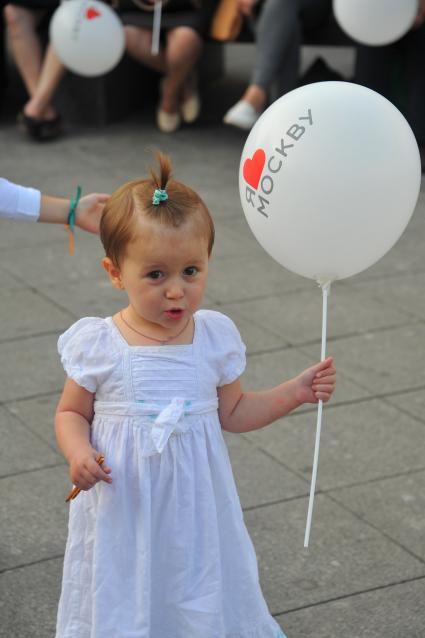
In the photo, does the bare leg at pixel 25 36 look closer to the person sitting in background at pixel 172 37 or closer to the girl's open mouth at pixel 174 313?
the person sitting in background at pixel 172 37

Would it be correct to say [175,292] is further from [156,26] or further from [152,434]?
[156,26]

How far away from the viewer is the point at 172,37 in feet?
28.3

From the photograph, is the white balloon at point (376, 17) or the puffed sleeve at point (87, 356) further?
the white balloon at point (376, 17)

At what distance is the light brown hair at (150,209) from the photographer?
2748 millimetres

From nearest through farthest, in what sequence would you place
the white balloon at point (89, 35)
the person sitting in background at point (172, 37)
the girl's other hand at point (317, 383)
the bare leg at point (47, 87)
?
the girl's other hand at point (317, 383)
the white balloon at point (89, 35)
the person sitting in background at point (172, 37)
the bare leg at point (47, 87)

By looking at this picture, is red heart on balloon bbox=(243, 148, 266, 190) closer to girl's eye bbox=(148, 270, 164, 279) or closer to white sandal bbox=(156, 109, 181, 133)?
girl's eye bbox=(148, 270, 164, 279)

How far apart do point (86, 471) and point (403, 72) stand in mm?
6131

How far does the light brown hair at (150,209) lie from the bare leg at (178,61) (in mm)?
5949

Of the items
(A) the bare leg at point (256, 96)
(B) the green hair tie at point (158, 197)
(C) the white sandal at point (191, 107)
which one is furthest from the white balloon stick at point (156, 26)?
(B) the green hair tie at point (158, 197)

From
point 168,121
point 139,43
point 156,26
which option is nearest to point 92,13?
point 156,26

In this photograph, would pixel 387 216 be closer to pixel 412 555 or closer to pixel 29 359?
pixel 412 555

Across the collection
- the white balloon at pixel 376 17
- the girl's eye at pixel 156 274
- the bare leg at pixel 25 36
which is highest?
the girl's eye at pixel 156 274

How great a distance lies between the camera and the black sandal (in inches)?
345

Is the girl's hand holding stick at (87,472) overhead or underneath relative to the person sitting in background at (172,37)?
overhead
